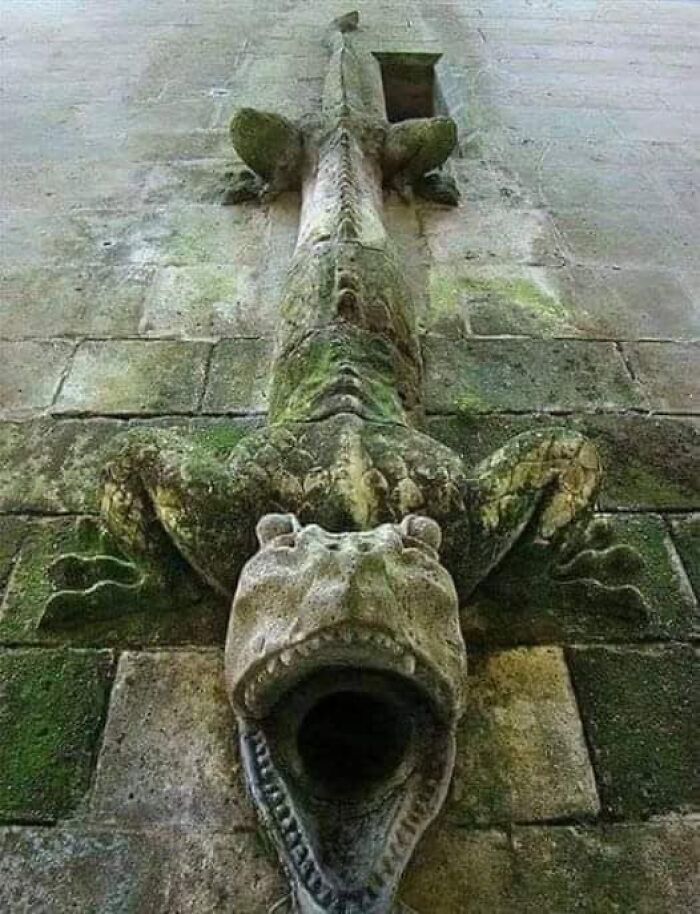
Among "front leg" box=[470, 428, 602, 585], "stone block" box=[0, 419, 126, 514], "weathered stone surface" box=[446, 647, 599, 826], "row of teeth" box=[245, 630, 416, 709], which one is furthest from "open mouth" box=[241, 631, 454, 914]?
"stone block" box=[0, 419, 126, 514]

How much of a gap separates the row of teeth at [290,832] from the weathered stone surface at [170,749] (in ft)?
1.05

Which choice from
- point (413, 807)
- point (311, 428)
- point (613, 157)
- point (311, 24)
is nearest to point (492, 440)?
point (311, 428)

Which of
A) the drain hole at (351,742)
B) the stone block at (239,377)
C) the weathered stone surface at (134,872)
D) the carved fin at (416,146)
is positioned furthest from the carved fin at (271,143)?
the weathered stone surface at (134,872)

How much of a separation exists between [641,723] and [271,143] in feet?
12.4

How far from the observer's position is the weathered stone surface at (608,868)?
196 cm

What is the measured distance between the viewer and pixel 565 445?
2.55 metres

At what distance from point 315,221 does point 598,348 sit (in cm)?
138

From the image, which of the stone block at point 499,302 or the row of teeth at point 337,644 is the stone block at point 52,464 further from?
the stone block at point 499,302

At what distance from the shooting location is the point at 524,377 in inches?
145

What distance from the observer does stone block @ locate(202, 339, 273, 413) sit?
11.6 ft

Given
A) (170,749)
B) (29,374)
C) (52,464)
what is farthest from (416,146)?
(170,749)

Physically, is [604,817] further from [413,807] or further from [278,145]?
[278,145]

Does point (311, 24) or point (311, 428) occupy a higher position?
point (311, 428)

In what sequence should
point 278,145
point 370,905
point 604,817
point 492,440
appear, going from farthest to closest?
point 278,145, point 492,440, point 604,817, point 370,905
